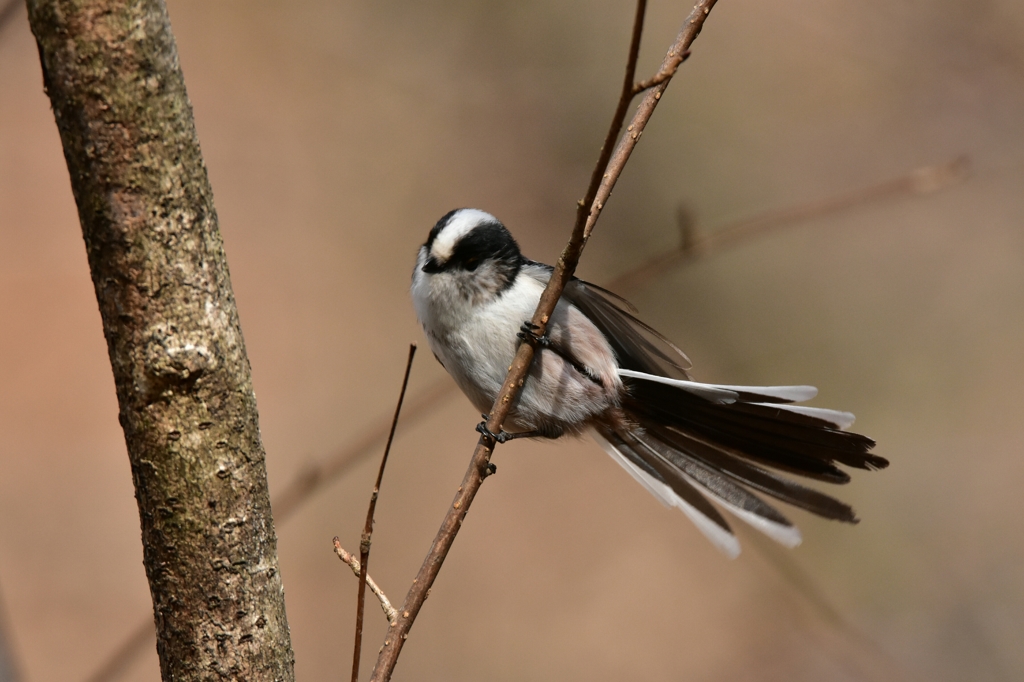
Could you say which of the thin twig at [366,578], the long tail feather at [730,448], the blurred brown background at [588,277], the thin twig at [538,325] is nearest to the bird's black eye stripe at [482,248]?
the long tail feather at [730,448]

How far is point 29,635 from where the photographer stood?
3.39m

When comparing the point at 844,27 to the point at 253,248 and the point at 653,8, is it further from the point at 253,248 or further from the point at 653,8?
the point at 253,248

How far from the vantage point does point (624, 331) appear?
2131 millimetres

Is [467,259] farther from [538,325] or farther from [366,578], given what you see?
[366,578]

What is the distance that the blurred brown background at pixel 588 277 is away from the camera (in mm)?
3984

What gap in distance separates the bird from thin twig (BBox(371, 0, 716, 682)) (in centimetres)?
47

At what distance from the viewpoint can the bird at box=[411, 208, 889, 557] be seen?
6.53 feet

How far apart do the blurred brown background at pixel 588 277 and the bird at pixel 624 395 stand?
6.00 feet

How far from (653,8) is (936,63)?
187cm

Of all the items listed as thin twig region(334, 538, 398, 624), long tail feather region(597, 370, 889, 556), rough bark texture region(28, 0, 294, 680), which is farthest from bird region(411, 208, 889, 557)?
rough bark texture region(28, 0, 294, 680)

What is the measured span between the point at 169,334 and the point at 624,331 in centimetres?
139

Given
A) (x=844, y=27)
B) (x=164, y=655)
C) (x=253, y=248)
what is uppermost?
(x=844, y=27)

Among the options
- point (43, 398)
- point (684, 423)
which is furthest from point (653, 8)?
point (43, 398)

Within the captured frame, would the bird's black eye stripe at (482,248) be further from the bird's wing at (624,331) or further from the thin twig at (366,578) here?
the thin twig at (366,578)
